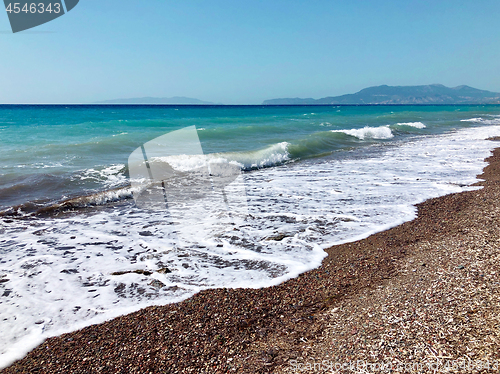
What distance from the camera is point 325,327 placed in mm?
3086

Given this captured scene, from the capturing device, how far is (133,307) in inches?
145

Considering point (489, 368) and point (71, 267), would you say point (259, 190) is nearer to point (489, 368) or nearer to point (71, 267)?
point (71, 267)

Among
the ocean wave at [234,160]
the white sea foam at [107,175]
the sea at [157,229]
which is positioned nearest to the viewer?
the sea at [157,229]

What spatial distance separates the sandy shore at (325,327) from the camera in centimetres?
257

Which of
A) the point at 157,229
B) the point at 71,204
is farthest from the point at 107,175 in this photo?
the point at 157,229

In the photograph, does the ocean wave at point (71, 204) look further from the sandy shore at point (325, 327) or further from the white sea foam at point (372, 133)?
the white sea foam at point (372, 133)

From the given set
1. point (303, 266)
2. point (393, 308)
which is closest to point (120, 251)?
point (303, 266)

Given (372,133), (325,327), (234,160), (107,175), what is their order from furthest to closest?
(372,133) < (234,160) < (107,175) < (325,327)

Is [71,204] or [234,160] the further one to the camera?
[234,160]

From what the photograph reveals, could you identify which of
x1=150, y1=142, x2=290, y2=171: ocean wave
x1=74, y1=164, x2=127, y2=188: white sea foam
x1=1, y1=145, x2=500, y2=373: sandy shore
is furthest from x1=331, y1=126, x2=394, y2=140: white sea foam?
x1=1, y1=145, x2=500, y2=373: sandy shore

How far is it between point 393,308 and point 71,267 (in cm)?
450

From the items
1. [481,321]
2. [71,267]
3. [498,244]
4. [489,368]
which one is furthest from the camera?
[71,267]

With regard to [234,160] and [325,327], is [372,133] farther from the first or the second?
[325,327]

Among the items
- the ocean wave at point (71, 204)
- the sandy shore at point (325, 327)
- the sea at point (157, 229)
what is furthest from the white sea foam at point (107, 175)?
the sandy shore at point (325, 327)
